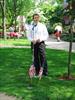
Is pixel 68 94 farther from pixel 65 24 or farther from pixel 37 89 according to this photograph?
pixel 65 24

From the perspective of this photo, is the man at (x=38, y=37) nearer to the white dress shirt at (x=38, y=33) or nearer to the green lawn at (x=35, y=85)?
the white dress shirt at (x=38, y=33)

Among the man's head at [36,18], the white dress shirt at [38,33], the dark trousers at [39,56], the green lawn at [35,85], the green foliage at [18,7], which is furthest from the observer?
the green foliage at [18,7]

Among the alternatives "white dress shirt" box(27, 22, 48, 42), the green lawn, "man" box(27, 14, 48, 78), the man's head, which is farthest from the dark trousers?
the man's head

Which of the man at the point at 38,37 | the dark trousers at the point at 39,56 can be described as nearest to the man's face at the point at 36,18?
the man at the point at 38,37

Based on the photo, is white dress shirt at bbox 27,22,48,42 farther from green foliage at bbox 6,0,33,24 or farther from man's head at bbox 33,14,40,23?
green foliage at bbox 6,0,33,24

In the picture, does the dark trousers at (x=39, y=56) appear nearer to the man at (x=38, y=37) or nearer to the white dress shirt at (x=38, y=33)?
the man at (x=38, y=37)

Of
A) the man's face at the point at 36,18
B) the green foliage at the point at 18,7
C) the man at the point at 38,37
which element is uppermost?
the man's face at the point at 36,18

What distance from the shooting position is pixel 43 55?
36.3 ft

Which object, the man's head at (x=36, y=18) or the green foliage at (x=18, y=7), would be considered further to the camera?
the green foliage at (x=18, y=7)

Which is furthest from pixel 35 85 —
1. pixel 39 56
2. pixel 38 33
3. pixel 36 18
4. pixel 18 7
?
pixel 18 7

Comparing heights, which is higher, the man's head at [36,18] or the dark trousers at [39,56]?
the man's head at [36,18]

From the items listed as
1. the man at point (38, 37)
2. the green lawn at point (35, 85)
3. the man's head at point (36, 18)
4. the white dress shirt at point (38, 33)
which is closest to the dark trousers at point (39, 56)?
the man at point (38, 37)

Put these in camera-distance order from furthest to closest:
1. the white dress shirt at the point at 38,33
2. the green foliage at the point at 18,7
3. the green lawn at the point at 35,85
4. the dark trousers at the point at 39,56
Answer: the green foliage at the point at 18,7
the dark trousers at the point at 39,56
the white dress shirt at the point at 38,33
the green lawn at the point at 35,85

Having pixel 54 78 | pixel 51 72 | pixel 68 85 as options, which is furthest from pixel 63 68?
pixel 68 85
